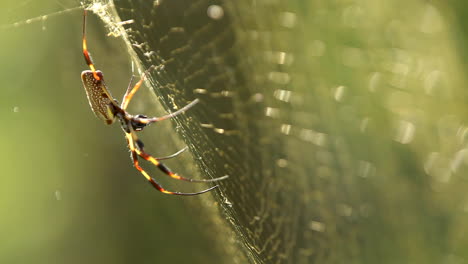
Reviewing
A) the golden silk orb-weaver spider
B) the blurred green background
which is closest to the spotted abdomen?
the golden silk orb-weaver spider

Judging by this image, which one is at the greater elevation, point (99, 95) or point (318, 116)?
point (318, 116)

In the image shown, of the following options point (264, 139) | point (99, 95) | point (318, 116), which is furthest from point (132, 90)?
point (318, 116)

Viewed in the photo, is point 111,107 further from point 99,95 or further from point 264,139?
point 264,139

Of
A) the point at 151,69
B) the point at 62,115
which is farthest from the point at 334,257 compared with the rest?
the point at 62,115

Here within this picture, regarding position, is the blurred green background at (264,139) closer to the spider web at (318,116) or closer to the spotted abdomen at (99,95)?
the spider web at (318,116)

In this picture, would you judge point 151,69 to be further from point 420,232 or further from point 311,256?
point 420,232

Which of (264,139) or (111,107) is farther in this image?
(111,107)
